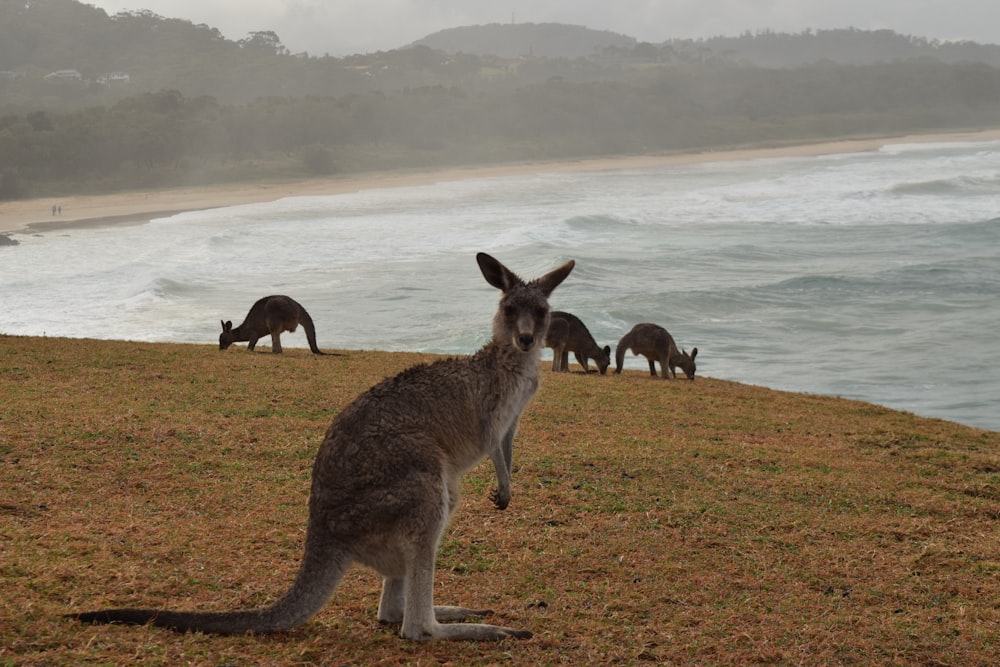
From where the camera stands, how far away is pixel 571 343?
52.4 feet

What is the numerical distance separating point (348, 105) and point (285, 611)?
105 m

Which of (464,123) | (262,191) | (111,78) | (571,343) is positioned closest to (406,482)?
(571,343)

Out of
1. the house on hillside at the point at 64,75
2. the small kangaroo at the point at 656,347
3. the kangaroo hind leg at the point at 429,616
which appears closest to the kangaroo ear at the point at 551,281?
the kangaroo hind leg at the point at 429,616

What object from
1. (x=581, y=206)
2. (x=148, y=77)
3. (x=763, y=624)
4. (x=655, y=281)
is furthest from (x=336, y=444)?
(x=148, y=77)

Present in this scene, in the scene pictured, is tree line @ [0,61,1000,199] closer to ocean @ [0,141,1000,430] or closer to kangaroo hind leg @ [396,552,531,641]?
ocean @ [0,141,1000,430]

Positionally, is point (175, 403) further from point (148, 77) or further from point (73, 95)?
point (148, 77)

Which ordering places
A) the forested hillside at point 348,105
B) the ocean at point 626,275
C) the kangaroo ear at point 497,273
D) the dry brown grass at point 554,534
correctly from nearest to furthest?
1. the dry brown grass at point 554,534
2. the kangaroo ear at point 497,273
3. the ocean at point 626,275
4. the forested hillside at point 348,105

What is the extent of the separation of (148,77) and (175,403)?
132 meters

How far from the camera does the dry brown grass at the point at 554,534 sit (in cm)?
527

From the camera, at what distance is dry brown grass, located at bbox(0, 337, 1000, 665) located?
527 cm

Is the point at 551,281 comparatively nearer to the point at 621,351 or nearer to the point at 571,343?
the point at 571,343

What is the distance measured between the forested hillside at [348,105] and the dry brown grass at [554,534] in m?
67.1

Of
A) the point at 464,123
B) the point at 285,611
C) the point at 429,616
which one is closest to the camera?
the point at 285,611

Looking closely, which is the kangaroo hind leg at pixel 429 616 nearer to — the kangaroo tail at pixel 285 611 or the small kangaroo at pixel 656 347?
the kangaroo tail at pixel 285 611
